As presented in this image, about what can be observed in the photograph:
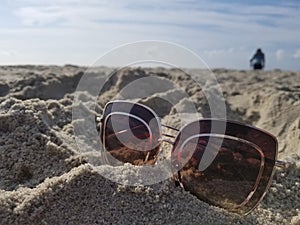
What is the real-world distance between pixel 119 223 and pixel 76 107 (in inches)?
74.1

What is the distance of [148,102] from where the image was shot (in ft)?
14.4

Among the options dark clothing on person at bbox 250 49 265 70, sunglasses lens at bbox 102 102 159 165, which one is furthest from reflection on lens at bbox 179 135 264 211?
dark clothing on person at bbox 250 49 265 70

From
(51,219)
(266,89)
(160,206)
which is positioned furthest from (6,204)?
(266,89)

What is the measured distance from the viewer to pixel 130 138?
7.30 ft

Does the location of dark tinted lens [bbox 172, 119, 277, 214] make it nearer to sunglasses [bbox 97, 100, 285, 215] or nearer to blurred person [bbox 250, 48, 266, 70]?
sunglasses [bbox 97, 100, 285, 215]

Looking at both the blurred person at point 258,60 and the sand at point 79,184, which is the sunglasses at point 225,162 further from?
the blurred person at point 258,60

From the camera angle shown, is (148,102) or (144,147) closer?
(144,147)

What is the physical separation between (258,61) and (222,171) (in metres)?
9.30

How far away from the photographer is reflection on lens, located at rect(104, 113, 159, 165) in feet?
7.07

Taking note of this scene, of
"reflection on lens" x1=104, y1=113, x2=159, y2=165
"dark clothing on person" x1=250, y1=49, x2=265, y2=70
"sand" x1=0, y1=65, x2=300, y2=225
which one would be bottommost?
"dark clothing on person" x1=250, y1=49, x2=265, y2=70

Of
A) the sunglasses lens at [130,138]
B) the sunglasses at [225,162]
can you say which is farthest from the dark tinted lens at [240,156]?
the sunglasses lens at [130,138]

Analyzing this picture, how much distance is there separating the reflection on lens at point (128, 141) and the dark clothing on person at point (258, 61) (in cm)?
891

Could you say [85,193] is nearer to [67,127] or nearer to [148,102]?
[67,127]

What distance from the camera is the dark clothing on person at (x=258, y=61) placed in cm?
1080
